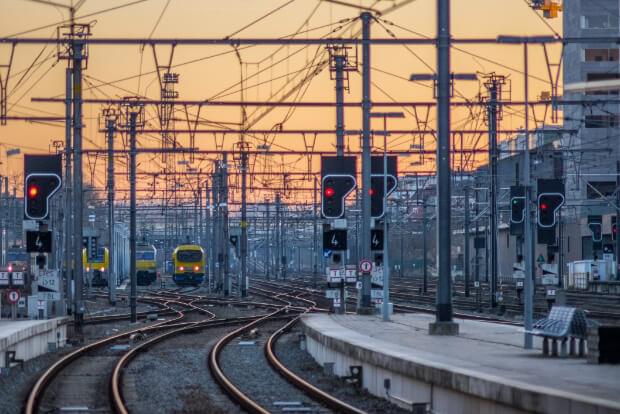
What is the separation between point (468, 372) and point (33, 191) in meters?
20.8

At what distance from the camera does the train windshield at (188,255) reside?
93.2 meters

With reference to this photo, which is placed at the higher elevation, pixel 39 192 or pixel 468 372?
pixel 39 192

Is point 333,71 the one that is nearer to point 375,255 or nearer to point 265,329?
point 375,255

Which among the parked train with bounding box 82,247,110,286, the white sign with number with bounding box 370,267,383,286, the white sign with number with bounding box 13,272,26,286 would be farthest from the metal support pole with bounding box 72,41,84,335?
the parked train with bounding box 82,247,110,286

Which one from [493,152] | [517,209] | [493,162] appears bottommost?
[517,209]

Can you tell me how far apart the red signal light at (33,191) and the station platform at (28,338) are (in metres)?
3.28

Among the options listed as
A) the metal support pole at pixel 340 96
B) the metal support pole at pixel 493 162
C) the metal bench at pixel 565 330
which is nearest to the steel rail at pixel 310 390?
the metal bench at pixel 565 330

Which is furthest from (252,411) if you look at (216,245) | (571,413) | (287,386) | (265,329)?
(216,245)

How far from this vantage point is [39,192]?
35375 millimetres

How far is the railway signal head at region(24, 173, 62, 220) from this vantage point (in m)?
35.1

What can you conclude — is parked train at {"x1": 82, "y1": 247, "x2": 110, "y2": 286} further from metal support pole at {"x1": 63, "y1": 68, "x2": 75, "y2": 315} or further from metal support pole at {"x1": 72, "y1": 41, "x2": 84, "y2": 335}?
metal support pole at {"x1": 72, "y1": 41, "x2": 84, "y2": 335}

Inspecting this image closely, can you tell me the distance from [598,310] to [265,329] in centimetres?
1483

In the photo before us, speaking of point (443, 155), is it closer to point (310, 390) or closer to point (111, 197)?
point (310, 390)

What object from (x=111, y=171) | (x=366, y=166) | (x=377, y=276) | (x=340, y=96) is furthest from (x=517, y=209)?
(x=111, y=171)
